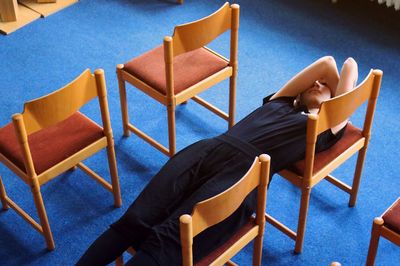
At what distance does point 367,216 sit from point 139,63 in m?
1.27

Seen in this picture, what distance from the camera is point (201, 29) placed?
273cm

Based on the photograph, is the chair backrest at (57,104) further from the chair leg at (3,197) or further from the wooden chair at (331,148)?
the wooden chair at (331,148)

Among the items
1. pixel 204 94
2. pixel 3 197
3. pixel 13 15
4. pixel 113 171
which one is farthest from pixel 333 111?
pixel 13 15

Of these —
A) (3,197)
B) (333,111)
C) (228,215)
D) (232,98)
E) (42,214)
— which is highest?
(333,111)

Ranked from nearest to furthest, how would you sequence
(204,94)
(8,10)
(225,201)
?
(225,201) → (204,94) → (8,10)

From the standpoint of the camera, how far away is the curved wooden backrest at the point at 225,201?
1.88 m

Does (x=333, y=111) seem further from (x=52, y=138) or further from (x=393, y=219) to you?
(x=52, y=138)

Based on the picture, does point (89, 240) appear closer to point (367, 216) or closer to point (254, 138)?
point (254, 138)

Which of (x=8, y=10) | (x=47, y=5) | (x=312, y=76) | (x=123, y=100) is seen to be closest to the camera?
(x=312, y=76)

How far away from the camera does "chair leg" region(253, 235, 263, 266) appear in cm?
234

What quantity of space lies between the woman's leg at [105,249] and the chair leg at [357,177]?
109 centimetres

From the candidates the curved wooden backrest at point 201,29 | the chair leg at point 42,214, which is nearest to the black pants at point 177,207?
the chair leg at point 42,214

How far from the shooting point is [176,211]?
2.26 meters

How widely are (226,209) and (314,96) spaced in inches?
37.1
